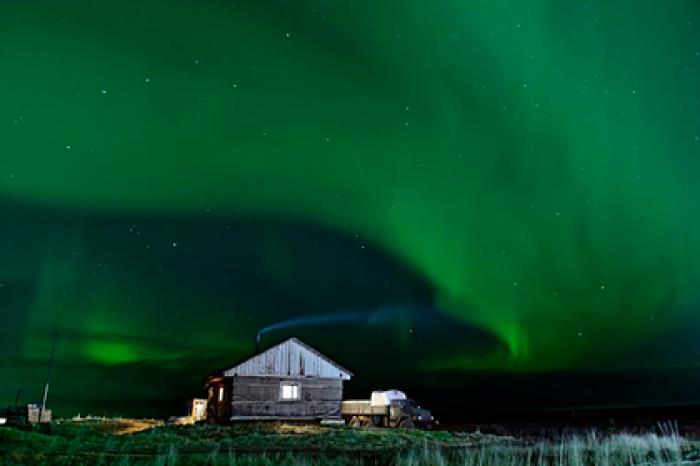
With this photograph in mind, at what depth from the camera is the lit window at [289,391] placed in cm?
4012

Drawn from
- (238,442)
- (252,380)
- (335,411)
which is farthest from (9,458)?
(335,411)

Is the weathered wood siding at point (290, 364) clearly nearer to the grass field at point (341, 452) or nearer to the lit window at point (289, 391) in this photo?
the lit window at point (289, 391)

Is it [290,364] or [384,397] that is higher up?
[290,364]

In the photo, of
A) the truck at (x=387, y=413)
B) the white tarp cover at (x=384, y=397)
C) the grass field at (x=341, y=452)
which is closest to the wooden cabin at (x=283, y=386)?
the truck at (x=387, y=413)

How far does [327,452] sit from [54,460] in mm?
7526

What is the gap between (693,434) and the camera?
96.1 feet

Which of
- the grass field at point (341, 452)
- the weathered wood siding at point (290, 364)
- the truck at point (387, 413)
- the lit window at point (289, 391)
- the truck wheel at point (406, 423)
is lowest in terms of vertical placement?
the grass field at point (341, 452)

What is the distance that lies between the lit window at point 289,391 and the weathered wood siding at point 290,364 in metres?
0.68

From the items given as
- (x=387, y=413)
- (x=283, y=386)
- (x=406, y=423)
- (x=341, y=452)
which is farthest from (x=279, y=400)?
(x=341, y=452)

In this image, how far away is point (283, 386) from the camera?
40250mm

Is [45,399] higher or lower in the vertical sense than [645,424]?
higher

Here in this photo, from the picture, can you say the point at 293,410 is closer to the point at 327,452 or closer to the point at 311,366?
the point at 311,366

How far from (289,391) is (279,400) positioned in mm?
961

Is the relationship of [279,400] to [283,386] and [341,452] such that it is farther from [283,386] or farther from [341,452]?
[341,452]
